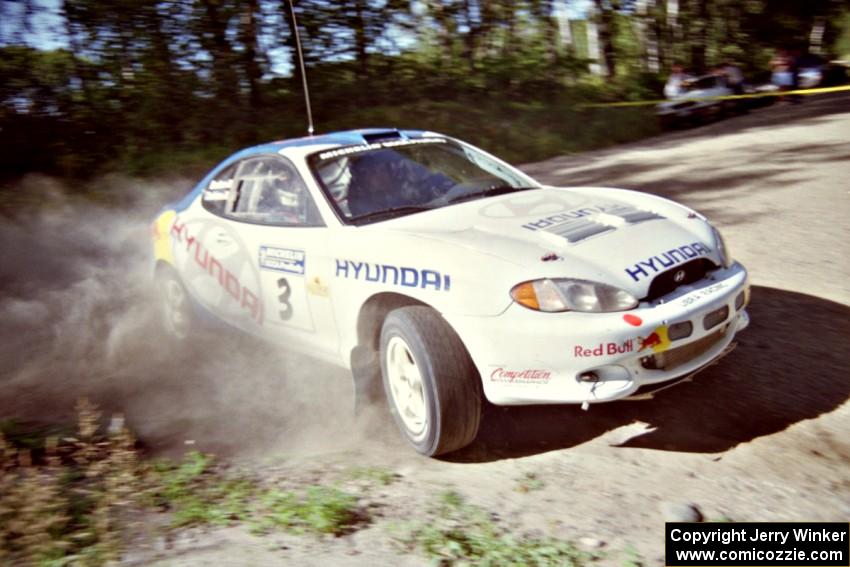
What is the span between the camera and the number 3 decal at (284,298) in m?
4.45

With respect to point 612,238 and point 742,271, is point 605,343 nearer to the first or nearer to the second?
point 612,238

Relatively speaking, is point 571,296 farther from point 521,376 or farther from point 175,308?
point 175,308

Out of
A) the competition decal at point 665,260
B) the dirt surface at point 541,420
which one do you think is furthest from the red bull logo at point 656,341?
the dirt surface at point 541,420

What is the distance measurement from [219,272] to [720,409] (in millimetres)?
3109

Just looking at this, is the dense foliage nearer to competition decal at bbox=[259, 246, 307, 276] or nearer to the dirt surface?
the dirt surface

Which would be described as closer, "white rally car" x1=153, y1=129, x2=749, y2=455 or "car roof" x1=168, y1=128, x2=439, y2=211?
"white rally car" x1=153, y1=129, x2=749, y2=455

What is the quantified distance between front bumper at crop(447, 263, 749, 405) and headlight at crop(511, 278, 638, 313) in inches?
1.3

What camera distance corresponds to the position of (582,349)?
337cm

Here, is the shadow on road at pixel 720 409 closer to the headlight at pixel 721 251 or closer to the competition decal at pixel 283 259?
the headlight at pixel 721 251

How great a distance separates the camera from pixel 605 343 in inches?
132

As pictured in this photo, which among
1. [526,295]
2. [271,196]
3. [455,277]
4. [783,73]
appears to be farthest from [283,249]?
[783,73]

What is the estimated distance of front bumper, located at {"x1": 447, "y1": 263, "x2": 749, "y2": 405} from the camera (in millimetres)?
3373

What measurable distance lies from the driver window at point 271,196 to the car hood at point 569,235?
0.57 metres

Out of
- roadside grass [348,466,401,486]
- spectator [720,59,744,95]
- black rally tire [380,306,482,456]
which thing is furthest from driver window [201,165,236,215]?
spectator [720,59,744,95]
